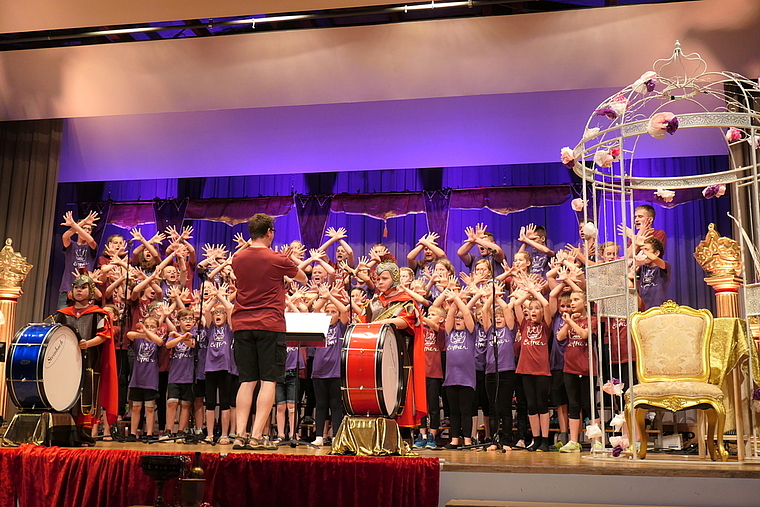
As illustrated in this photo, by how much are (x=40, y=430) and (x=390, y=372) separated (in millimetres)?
2456

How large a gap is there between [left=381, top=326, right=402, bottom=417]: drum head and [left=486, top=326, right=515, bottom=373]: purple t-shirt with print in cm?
231

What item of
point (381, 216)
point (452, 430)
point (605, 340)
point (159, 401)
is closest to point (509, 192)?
point (381, 216)

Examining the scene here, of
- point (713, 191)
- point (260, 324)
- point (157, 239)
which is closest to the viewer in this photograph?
point (260, 324)

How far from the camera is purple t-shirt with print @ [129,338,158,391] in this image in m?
8.35

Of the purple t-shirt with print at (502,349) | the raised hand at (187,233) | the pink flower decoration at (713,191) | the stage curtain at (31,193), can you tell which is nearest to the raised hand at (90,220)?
the stage curtain at (31,193)

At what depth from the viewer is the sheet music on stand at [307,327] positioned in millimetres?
6277

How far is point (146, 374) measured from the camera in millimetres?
8375

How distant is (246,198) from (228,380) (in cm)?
303

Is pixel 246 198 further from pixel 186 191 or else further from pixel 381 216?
pixel 381 216

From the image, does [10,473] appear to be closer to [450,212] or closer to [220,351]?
[220,351]

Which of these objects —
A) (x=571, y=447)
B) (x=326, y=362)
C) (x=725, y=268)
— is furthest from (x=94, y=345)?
(x=725, y=268)

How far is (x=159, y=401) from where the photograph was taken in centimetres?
915

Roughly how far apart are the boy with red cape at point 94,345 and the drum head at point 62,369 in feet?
0.68

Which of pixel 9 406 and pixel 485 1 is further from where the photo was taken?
pixel 9 406
